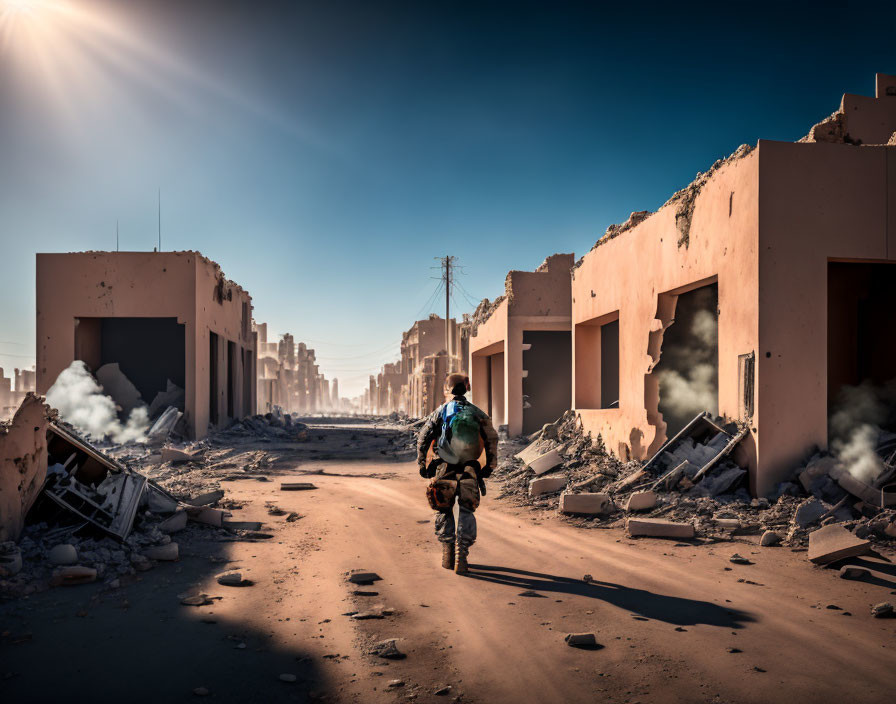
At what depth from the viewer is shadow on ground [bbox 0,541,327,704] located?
3182 millimetres

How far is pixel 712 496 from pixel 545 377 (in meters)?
12.9

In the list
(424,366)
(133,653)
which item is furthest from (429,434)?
(424,366)

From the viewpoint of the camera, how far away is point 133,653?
3650 millimetres

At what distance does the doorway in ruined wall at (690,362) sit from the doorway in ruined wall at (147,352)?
45.4 ft

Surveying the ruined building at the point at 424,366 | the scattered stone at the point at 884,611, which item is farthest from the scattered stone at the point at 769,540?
the ruined building at the point at 424,366

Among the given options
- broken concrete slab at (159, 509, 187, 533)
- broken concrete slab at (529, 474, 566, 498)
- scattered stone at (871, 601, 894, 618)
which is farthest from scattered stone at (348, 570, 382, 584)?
broken concrete slab at (529, 474, 566, 498)

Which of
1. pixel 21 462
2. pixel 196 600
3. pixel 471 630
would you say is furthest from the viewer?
pixel 21 462

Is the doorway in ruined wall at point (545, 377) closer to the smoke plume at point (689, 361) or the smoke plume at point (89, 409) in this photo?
the smoke plume at point (689, 361)

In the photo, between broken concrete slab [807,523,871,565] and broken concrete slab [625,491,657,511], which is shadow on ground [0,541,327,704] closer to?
broken concrete slab [807,523,871,565]

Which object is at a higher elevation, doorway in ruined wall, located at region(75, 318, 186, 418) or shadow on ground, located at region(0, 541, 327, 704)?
doorway in ruined wall, located at region(75, 318, 186, 418)

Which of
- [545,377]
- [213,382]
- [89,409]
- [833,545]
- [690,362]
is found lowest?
[833,545]

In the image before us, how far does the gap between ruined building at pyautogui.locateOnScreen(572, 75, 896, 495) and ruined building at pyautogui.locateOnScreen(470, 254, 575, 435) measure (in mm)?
8510

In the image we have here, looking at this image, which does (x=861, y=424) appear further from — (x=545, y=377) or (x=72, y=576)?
(x=545, y=377)

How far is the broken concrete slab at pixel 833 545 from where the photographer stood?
5.35 m
